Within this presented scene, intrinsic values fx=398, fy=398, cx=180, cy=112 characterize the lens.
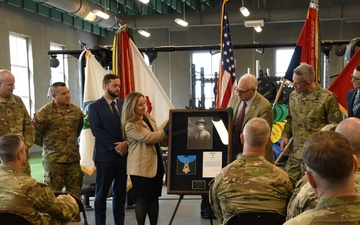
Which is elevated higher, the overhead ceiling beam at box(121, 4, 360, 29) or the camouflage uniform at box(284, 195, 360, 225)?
the overhead ceiling beam at box(121, 4, 360, 29)

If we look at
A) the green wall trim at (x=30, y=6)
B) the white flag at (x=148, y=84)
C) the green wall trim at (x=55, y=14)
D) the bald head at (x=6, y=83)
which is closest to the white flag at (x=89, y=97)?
the white flag at (x=148, y=84)

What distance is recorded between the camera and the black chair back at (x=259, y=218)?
1.97 m

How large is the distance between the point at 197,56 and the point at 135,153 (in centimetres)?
1435

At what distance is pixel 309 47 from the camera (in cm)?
456

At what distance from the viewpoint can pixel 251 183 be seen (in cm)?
209

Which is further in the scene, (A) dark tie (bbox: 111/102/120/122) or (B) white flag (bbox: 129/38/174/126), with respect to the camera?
(B) white flag (bbox: 129/38/174/126)

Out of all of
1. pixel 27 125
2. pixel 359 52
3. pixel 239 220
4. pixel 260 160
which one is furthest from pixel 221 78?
pixel 239 220

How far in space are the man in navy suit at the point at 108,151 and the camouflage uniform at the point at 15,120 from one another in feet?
1.98

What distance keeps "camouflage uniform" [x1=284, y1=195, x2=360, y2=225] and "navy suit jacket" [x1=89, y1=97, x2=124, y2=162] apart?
280 cm

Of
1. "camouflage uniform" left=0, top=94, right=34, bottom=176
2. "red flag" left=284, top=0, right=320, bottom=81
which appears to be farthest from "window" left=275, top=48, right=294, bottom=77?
"camouflage uniform" left=0, top=94, right=34, bottom=176

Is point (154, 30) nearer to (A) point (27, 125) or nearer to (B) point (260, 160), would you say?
(A) point (27, 125)

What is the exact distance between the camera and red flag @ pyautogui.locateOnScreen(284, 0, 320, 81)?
14.8ft

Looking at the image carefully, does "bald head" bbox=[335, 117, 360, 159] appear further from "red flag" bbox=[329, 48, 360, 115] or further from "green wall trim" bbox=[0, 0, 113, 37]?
"green wall trim" bbox=[0, 0, 113, 37]

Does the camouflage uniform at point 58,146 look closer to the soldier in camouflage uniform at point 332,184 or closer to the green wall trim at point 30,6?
the soldier in camouflage uniform at point 332,184
